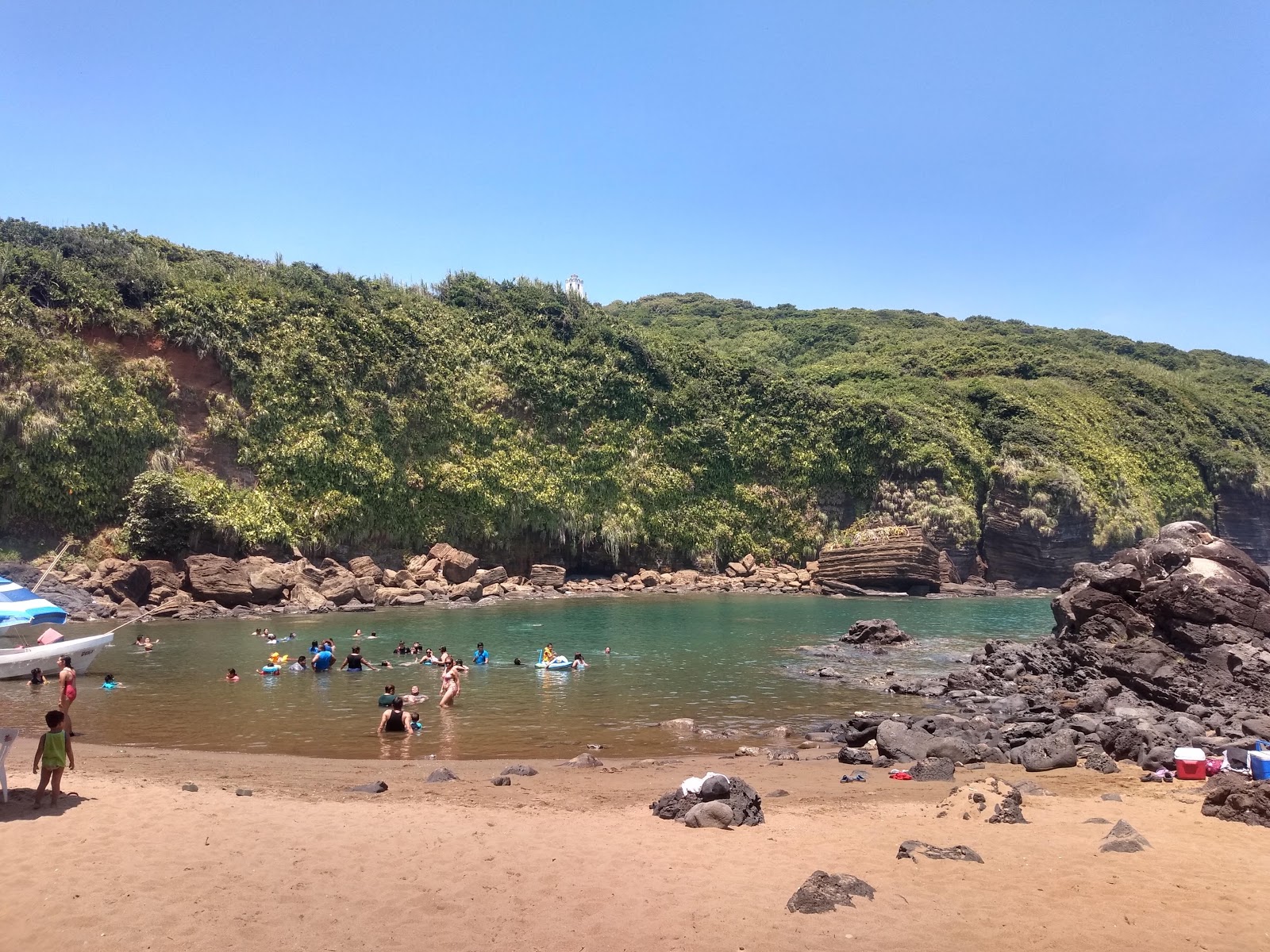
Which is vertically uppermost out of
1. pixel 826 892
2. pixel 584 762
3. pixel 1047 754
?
pixel 826 892

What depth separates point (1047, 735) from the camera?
14.9m

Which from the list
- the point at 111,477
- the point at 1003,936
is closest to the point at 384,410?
the point at 111,477

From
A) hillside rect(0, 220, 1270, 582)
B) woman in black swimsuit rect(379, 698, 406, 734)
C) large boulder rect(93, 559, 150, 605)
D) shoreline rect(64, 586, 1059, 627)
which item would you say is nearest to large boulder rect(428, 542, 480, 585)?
hillside rect(0, 220, 1270, 582)

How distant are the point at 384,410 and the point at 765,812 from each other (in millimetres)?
45368

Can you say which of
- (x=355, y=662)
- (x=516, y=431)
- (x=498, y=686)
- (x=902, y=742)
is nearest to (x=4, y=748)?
(x=902, y=742)

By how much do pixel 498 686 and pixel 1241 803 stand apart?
16.3 m

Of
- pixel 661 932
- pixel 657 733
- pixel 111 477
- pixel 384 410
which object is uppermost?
pixel 384 410

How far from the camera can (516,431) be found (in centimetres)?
5688

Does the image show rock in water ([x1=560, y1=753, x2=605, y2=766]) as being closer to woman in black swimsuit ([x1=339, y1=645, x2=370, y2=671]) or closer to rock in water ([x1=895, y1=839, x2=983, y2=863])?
rock in water ([x1=895, y1=839, x2=983, y2=863])

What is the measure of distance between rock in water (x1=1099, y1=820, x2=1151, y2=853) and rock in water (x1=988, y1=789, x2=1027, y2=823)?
1.00m

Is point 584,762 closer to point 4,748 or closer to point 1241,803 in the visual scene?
point 4,748

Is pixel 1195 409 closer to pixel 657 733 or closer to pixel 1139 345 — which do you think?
pixel 1139 345

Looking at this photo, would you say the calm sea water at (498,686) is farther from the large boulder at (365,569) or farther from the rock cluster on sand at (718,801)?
the large boulder at (365,569)

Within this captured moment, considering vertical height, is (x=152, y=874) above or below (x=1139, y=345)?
below
